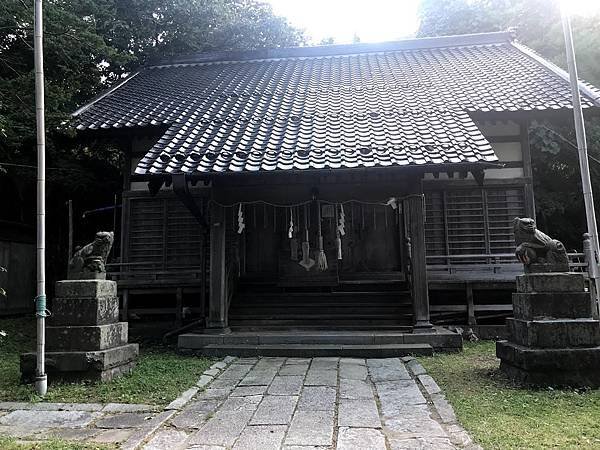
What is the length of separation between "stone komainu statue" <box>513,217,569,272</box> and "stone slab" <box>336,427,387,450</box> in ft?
10.6

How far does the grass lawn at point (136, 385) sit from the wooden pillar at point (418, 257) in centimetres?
358

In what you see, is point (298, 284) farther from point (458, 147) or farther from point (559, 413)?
point (559, 413)

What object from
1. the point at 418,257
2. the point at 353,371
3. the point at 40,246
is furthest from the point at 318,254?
the point at 40,246

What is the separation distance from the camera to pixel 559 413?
14.1ft

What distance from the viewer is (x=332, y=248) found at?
11.0 m

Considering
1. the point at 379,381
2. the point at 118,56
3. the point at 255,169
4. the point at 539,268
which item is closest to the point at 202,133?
the point at 255,169

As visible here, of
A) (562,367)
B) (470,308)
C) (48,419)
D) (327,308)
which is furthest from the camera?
(327,308)

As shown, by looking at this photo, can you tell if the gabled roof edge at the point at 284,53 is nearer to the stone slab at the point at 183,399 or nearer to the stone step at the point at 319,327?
the stone step at the point at 319,327

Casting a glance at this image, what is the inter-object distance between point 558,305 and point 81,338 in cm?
593

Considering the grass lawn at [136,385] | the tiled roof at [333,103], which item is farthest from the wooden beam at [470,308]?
the grass lawn at [136,385]

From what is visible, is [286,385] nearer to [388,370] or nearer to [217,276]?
[388,370]

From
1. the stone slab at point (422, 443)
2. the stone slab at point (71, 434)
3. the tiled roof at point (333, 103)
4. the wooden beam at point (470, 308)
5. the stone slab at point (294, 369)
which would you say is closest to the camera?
the stone slab at point (422, 443)

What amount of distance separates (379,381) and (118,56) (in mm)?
8710

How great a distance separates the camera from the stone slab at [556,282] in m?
5.57
